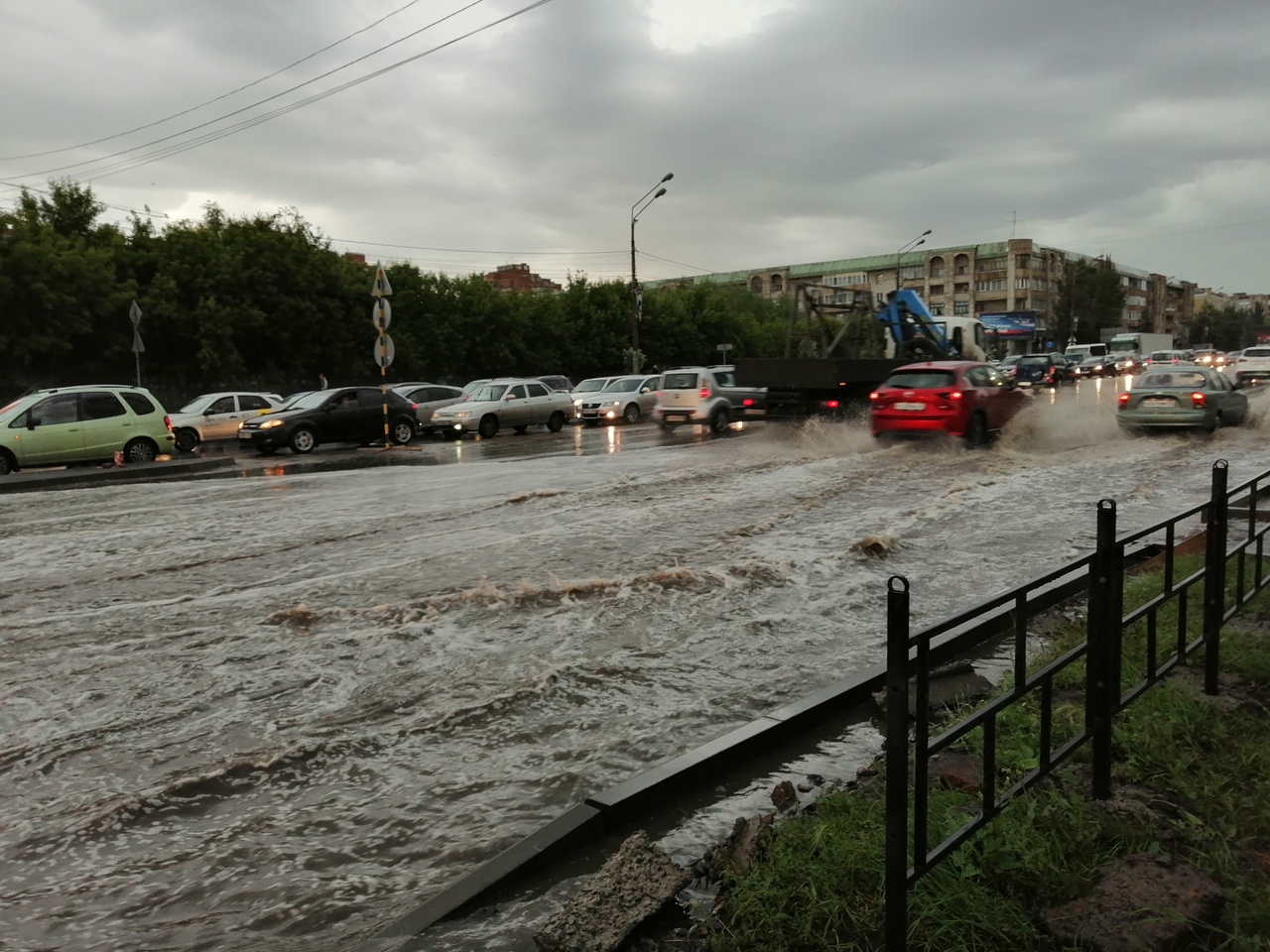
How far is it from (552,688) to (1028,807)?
9.10 feet

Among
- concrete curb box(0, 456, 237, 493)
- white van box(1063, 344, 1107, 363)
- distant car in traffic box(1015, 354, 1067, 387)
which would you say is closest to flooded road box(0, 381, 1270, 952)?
concrete curb box(0, 456, 237, 493)

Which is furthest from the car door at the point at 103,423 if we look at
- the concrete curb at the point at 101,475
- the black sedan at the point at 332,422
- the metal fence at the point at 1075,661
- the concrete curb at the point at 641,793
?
the metal fence at the point at 1075,661

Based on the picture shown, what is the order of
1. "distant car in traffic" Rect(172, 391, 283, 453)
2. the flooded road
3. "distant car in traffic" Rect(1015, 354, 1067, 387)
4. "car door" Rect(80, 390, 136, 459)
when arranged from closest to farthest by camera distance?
the flooded road, "car door" Rect(80, 390, 136, 459), "distant car in traffic" Rect(172, 391, 283, 453), "distant car in traffic" Rect(1015, 354, 1067, 387)

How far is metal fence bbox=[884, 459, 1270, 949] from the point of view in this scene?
2.49 m

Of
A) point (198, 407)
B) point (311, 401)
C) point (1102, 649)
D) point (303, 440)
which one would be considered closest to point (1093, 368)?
point (311, 401)

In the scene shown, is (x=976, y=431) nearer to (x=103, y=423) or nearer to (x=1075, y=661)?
(x=103, y=423)

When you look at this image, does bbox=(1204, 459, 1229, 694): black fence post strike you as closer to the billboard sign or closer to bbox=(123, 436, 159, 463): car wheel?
bbox=(123, 436, 159, 463): car wheel

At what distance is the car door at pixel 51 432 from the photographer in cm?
1722

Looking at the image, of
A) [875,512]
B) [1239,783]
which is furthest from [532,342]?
[1239,783]

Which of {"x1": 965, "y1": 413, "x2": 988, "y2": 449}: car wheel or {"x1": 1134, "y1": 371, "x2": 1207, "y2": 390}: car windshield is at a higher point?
{"x1": 1134, "y1": 371, "x2": 1207, "y2": 390}: car windshield

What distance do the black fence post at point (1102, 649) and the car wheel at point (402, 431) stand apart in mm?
22292

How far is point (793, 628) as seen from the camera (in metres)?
Answer: 6.78

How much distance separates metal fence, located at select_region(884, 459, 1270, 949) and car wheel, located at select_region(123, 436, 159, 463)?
17.5 m

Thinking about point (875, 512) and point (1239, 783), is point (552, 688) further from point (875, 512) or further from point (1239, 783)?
point (875, 512)
